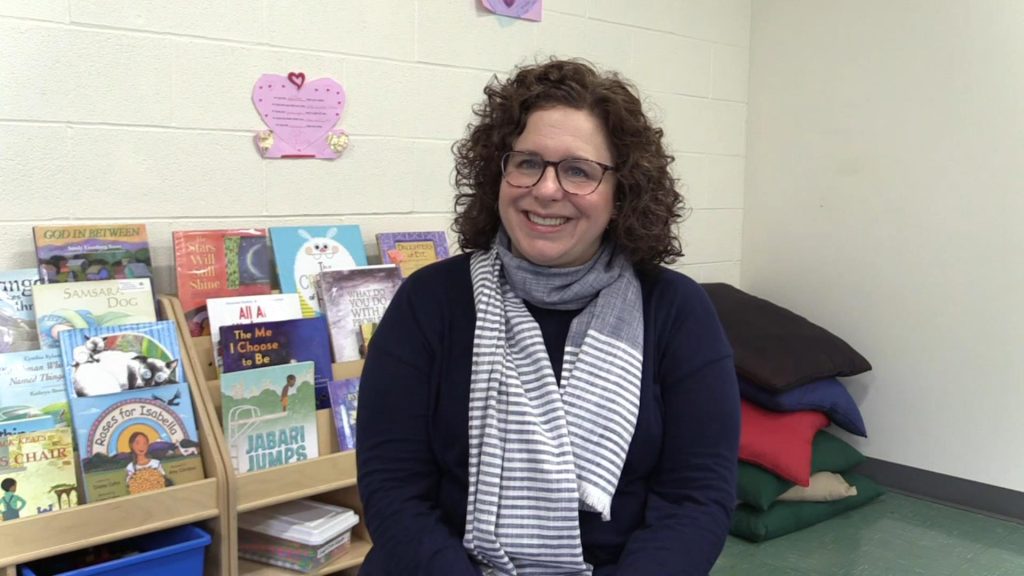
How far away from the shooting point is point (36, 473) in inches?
64.3

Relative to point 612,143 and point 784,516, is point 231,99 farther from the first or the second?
point 784,516

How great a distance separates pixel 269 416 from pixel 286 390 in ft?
0.23

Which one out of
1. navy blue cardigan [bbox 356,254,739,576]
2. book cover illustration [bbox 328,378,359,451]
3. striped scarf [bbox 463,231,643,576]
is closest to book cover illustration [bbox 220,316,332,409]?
book cover illustration [bbox 328,378,359,451]

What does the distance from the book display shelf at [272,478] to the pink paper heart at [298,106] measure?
0.55 m

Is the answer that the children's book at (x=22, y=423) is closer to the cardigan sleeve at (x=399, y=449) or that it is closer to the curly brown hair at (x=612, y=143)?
the cardigan sleeve at (x=399, y=449)

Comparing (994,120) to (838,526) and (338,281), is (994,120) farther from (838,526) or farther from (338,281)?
(338,281)

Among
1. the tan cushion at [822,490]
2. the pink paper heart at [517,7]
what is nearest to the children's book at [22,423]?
the pink paper heart at [517,7]

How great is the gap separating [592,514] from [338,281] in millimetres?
1085

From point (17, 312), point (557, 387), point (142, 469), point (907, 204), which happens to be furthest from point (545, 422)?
point (907, 204)

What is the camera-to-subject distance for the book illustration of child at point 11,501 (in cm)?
158

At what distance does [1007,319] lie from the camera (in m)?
2.85

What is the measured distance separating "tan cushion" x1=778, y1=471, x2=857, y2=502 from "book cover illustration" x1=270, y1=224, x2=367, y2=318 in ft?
5.28

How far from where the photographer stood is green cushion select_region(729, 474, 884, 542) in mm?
2785

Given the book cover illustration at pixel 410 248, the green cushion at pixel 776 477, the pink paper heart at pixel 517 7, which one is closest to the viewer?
the book cover illustration at pixel 410 248
